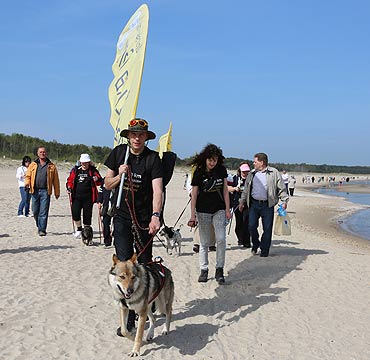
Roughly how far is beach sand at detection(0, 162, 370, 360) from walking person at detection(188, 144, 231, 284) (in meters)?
0.69

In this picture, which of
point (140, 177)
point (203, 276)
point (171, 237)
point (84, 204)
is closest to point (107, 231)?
point (84, 204)

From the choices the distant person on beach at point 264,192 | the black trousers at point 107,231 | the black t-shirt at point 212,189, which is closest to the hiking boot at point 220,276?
the black t-shirt at point 212,189

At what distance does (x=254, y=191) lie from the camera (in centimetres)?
901

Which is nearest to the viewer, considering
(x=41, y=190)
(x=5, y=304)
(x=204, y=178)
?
(x=5, y=304)

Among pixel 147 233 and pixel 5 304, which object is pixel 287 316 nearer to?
pixel 147 233

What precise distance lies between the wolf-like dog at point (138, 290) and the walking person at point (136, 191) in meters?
0.31

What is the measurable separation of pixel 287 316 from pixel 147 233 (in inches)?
87.5

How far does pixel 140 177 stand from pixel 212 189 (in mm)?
2166

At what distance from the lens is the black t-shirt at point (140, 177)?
201 inches

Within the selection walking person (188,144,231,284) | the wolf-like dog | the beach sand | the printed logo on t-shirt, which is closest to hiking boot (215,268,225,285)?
walking person (188,144,231,284)

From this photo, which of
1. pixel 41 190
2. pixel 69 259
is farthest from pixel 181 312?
pixel 41 190

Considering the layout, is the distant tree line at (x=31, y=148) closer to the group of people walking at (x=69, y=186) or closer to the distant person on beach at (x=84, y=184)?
the group of people walking at (x=69, y=186)

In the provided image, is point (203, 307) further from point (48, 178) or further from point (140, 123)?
point (48, 178)

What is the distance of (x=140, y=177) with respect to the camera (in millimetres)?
5094
